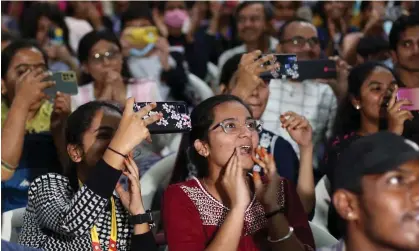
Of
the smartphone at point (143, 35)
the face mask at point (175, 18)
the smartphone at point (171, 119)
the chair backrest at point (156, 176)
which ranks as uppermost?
the face mask at point (175, 18)

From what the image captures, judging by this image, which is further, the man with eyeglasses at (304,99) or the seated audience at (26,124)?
the man with eyeglasses at (304,99)

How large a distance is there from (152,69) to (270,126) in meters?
1.18

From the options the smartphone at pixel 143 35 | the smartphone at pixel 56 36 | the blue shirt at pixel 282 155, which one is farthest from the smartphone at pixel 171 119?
the smartphone at pixel 56 36

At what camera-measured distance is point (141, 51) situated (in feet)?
15.4

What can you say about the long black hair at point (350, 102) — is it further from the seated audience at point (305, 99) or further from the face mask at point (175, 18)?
the face mask at point (175, 18)

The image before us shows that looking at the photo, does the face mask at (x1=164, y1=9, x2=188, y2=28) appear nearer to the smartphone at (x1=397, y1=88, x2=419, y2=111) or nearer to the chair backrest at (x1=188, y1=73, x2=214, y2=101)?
the chair backrest at (x1=188, y1=73, x2=214, y2=101)

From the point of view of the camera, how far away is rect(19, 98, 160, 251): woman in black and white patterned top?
2129 mm

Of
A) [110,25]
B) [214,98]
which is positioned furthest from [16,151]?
[110,25]

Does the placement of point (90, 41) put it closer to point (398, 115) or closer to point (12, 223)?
point (12, 223)

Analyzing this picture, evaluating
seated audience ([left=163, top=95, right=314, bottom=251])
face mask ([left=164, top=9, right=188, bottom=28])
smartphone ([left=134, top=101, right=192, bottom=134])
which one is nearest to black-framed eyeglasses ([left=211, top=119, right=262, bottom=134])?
seated audience ([left=163, top=95, right=314, bottom=251])

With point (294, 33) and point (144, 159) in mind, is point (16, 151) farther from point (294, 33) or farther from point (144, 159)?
point (294, 33)

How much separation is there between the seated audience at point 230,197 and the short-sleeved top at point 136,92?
4.57ft

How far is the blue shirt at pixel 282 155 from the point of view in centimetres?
313

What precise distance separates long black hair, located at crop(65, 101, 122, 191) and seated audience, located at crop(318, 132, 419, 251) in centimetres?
100
